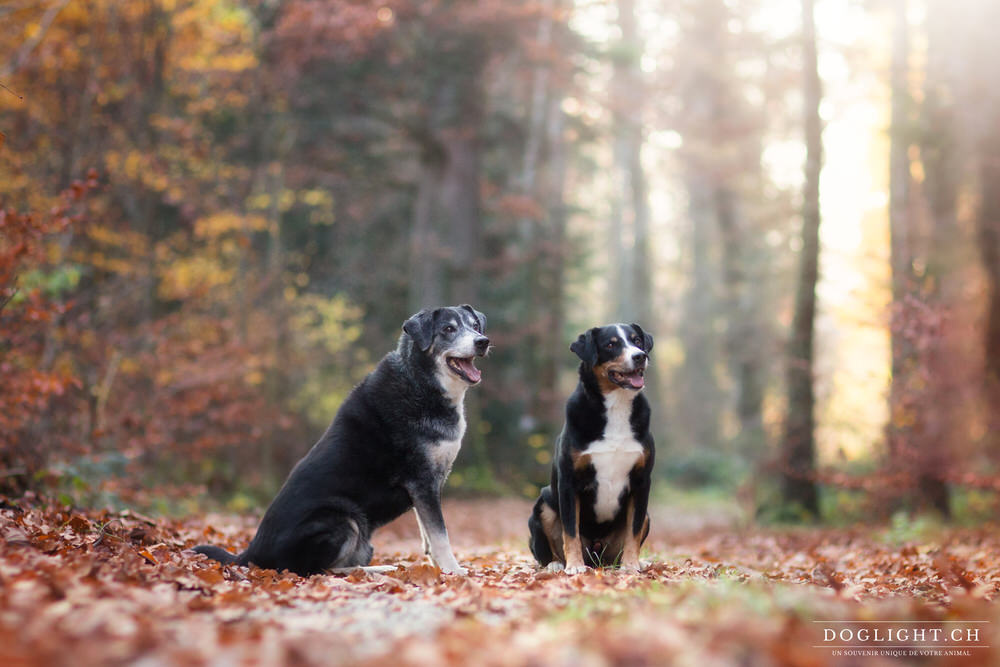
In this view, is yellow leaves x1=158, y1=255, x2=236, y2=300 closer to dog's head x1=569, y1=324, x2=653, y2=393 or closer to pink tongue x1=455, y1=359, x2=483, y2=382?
pink tongue x1=455, y1=359, x2=483, y2=382

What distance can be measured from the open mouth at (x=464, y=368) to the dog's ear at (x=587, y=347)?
805 mm

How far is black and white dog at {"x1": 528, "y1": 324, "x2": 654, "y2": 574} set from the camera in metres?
6.78

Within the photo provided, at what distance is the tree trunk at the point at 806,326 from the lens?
15367 mm

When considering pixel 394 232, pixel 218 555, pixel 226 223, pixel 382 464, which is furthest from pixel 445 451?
pixel 394 232

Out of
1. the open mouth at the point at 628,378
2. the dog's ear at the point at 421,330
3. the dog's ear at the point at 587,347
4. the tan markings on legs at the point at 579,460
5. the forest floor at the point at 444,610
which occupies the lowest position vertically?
the forest floor at the point at 444,610

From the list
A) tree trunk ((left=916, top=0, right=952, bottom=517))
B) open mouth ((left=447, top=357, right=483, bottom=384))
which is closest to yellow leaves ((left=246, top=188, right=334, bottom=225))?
tree trunk ((left=916, top=0, right=952, bottom=517))

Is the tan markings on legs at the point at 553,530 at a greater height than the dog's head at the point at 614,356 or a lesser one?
lesser

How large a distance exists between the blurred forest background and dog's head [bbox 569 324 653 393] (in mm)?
5125

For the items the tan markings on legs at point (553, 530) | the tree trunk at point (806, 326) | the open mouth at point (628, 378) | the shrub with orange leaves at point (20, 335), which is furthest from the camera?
the tree trunk at point (806, 326)

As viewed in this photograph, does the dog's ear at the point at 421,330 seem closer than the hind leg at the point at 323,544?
No

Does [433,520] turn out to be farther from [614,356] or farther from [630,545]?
[614,356]

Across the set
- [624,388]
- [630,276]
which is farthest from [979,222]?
[630,276]

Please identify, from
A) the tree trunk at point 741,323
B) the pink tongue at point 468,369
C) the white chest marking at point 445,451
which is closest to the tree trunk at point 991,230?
the pink tongue at point 468,369

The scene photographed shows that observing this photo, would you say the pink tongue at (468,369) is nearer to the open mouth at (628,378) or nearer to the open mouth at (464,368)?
the open mouth at (464,368)
